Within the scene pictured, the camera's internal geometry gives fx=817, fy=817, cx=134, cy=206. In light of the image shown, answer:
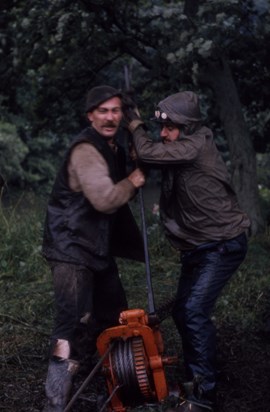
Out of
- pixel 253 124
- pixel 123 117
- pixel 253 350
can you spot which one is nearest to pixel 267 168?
pixel 253 124

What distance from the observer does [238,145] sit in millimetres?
10125

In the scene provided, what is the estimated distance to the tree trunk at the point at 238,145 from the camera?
9.72 meters

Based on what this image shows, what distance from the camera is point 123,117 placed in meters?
5.48

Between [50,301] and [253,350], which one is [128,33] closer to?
[50,301]

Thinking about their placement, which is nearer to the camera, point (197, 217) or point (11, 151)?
point (197, 217)

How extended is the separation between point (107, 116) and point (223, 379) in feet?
7.01

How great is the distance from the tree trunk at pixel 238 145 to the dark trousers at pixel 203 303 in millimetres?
4602

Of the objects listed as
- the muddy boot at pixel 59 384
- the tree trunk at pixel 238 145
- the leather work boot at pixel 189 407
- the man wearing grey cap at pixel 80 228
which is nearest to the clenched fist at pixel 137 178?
the man wearing grey cap at pixel 80 228

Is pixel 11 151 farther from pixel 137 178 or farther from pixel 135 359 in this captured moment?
pixel 135 359

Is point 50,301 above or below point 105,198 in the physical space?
below

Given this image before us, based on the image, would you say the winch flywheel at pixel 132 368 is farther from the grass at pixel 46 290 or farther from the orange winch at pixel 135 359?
the grass at pixel 46 290

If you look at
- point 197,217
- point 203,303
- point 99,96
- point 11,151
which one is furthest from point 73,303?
point 11,151

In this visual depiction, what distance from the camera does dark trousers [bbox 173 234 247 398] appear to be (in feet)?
17.1

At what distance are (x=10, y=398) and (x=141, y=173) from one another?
187 cm
